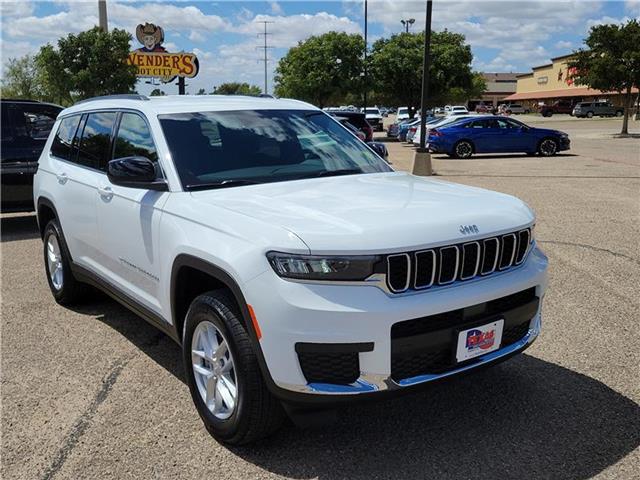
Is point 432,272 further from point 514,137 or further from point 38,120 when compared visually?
point 514,137

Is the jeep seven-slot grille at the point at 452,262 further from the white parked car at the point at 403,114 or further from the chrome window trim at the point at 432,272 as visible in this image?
the white parked car at the point at 403,114

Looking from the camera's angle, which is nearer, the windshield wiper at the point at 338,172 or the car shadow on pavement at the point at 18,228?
the windshield wiper at the point at 338,172

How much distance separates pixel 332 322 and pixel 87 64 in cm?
2377

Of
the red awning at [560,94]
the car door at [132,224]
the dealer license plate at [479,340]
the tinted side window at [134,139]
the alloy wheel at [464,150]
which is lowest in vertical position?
the alloy wheel at [464,150]

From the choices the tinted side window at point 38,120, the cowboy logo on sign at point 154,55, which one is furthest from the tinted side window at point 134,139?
the cowboy logo on sign at point 154,55

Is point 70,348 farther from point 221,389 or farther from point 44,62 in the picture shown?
point 44,62

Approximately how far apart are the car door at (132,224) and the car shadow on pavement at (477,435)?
1304mm

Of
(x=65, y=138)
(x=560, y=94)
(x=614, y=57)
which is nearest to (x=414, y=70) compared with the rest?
(x=614, y=57)

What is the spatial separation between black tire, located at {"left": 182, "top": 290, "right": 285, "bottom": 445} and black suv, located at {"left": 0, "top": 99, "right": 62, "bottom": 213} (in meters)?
6.96

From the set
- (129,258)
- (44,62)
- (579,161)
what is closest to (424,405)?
(129,258)

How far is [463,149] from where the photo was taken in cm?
2266

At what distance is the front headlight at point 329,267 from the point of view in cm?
277

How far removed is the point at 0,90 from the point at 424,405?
3661cm

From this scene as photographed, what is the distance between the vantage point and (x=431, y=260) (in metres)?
2.94
